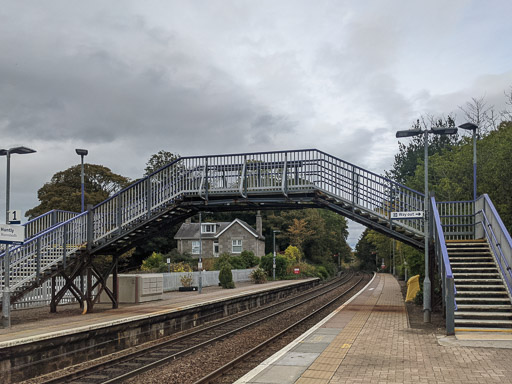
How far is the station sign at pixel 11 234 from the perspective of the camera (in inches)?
517

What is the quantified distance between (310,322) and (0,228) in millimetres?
11577

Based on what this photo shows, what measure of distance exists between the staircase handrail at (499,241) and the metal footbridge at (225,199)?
2342 mm

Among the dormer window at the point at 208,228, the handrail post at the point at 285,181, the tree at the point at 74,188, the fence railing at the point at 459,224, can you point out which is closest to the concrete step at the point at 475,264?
the fence railing at the point at 459,224

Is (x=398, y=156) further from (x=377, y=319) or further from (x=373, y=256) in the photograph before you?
(x=373, y=256)

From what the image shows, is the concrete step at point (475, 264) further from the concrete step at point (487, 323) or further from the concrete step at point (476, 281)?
the concrete step at point (487, 323)

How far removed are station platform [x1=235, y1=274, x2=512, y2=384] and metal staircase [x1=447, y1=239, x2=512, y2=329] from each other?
0.77m

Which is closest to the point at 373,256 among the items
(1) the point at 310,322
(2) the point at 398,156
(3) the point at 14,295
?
(2) the point at 398,156

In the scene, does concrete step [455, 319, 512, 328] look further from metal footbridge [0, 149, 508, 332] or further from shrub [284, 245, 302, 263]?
shrub [284, 245, 302, 263]

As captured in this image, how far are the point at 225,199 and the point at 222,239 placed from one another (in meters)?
45.0

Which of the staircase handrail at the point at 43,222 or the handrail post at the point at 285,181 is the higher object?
the handrail post at the point at 285,181

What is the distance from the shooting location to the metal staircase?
12416 millimetres

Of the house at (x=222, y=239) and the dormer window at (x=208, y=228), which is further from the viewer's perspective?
the dormer window at (x=208, y=228)

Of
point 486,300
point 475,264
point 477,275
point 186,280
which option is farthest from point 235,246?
point 486,300

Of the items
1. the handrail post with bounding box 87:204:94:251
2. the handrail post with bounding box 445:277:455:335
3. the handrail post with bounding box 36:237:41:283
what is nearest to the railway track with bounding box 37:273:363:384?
the handrail post with bounding box 36:237:41:283
